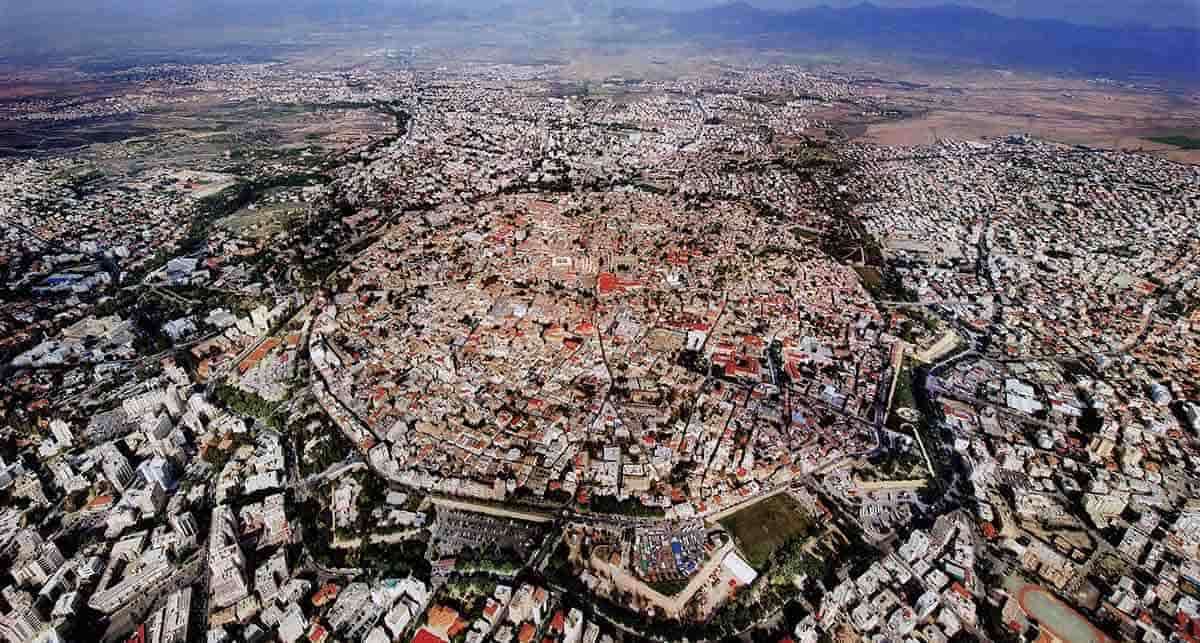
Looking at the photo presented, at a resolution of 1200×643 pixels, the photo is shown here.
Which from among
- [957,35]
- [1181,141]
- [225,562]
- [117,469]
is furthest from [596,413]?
[957,35]

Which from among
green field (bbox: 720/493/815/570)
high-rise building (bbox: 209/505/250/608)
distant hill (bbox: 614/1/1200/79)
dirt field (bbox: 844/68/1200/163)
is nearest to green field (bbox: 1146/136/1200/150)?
dirt field (bbox: 844/68/1200/163)

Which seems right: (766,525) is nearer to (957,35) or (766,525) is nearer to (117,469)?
(117,469)

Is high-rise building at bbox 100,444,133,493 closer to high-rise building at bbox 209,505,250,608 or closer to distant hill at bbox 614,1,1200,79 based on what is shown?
high-rise building at bbox 209,505,250,608

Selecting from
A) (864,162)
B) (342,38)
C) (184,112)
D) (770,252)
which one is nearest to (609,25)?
(342,38)

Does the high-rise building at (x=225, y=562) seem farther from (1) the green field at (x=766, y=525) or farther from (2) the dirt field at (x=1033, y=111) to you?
(2) the dirt field at (x=1033, y=111)

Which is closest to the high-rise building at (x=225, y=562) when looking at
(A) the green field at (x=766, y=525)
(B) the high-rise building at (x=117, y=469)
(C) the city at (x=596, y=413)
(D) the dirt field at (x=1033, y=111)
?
(C) the city at (x=596, y=413)

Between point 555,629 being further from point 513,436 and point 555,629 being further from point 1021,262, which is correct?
point 1021,262
